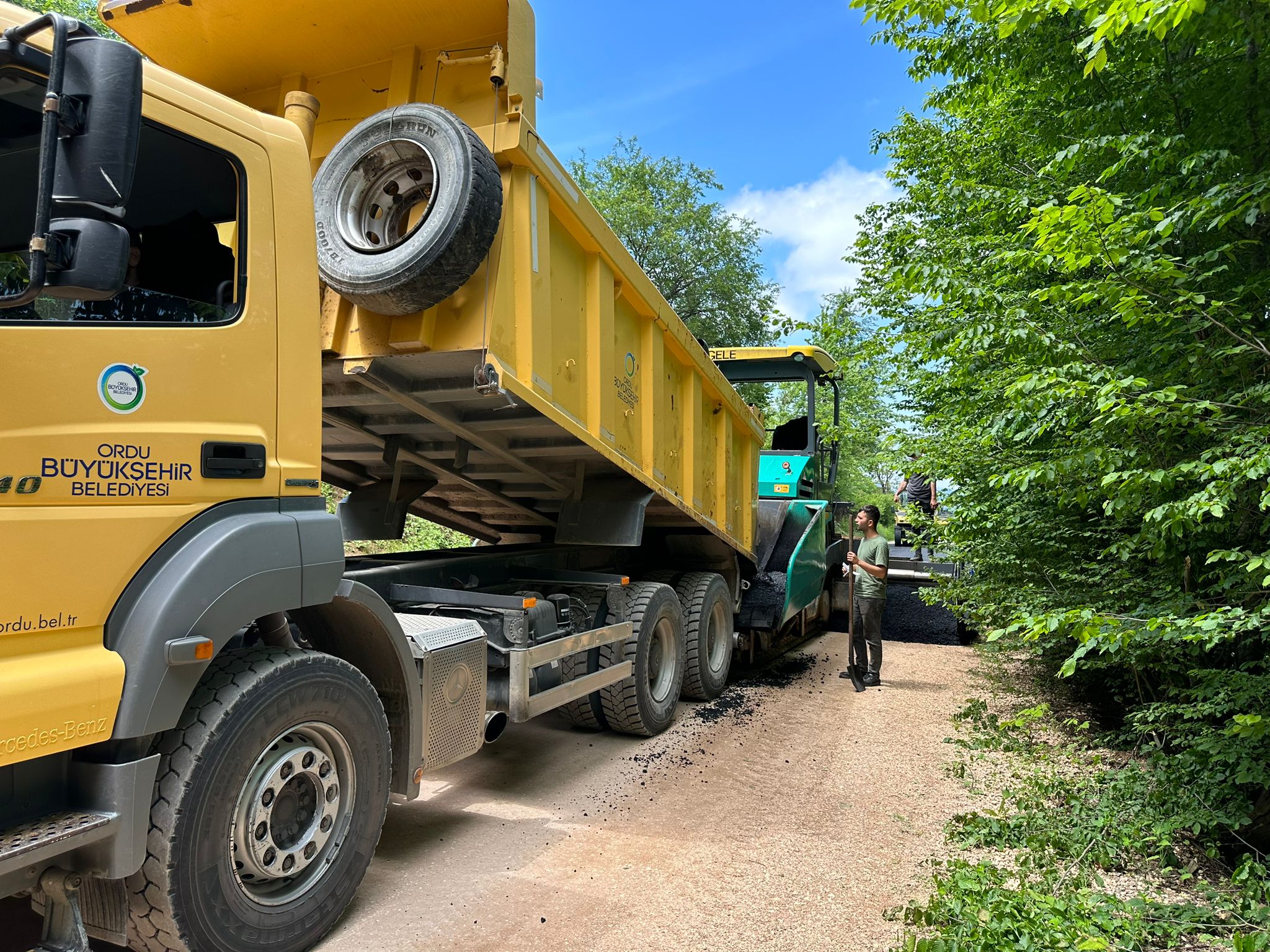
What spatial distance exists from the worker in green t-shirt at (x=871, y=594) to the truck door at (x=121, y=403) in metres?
5.79

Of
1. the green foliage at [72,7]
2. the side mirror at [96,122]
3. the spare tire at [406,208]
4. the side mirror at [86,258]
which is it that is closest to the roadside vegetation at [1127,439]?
the spare tire at [406,208]

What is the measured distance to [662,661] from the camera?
590 centimetres

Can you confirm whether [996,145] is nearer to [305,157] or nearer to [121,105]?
[305,157]

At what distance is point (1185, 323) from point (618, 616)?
3.42m

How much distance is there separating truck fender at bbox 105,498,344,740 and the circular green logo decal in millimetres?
391

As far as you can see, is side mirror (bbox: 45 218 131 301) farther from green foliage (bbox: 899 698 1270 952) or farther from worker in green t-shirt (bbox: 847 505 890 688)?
Answer: worker in green t-shirt (bbox: 847 505 890 688)

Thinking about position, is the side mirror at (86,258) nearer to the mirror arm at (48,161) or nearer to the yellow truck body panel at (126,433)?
the mirror arm at (48,161)

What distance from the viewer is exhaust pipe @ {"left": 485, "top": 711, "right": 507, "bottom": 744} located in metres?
4.04

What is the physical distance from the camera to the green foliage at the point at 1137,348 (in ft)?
10.7

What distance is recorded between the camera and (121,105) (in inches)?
74.9

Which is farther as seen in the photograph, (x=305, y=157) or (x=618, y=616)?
(x=618, y=616)

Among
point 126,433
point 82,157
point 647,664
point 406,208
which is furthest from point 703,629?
point 82,157

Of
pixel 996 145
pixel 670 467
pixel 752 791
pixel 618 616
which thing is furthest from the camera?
pixel 996 145

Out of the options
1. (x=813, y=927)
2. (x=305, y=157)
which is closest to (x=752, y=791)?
(x=813, y=927)
